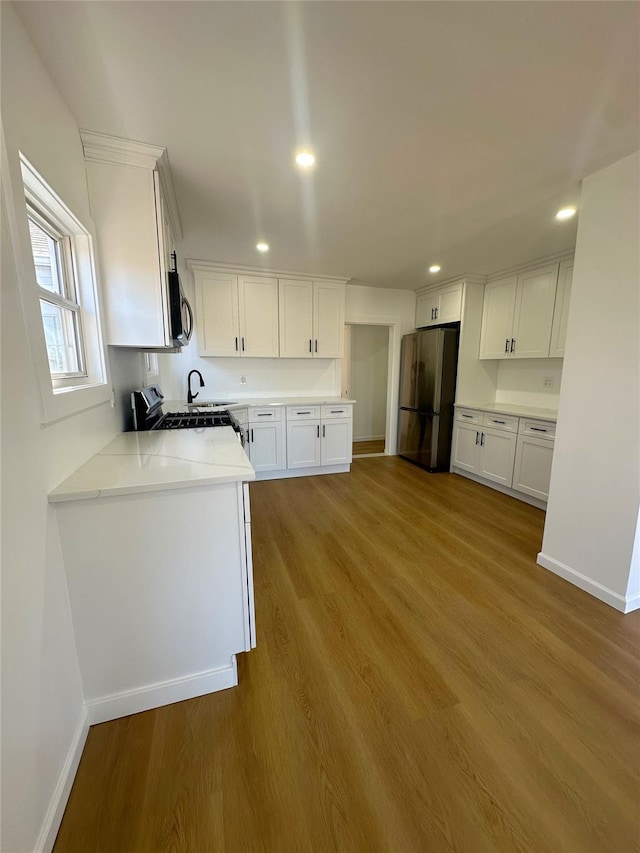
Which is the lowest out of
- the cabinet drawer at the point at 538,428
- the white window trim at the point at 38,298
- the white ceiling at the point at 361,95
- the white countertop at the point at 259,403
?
the cabinet drawer at the point at 538,428

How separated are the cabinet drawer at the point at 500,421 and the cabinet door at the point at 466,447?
188 mm

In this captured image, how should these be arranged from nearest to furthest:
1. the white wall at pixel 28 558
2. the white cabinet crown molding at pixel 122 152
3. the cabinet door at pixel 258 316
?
the white wall at pixel 28 558
the white cabinet crown molding at pixel 122 152
the cabinet door at pixel 258 316

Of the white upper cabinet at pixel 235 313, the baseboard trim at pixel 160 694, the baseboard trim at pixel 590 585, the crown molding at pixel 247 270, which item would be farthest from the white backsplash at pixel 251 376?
the baseboard trim at pixel 590 585

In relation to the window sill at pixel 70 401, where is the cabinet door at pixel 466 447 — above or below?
below

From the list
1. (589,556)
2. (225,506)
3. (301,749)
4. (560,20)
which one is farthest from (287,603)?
(560,20)

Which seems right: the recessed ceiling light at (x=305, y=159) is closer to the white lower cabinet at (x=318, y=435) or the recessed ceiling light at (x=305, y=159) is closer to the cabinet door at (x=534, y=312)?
the white lower cabinet at (x=318, y=435)

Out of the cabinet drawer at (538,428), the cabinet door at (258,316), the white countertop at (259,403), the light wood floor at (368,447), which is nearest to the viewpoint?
the cabinet drawer at (538,428)

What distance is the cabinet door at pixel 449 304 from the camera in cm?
412

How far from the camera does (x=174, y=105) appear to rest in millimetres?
1422

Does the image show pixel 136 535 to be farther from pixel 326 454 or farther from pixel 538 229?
pixel 538 229

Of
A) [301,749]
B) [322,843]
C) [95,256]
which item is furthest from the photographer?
[95,256]

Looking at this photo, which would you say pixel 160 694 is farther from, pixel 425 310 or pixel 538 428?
pixel 425 310

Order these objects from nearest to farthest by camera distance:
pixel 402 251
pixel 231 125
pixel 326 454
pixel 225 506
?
pixel 225 506, pixel 231 125, pixel 402 251, pixel 326 454

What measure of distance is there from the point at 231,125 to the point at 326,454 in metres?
3.19
